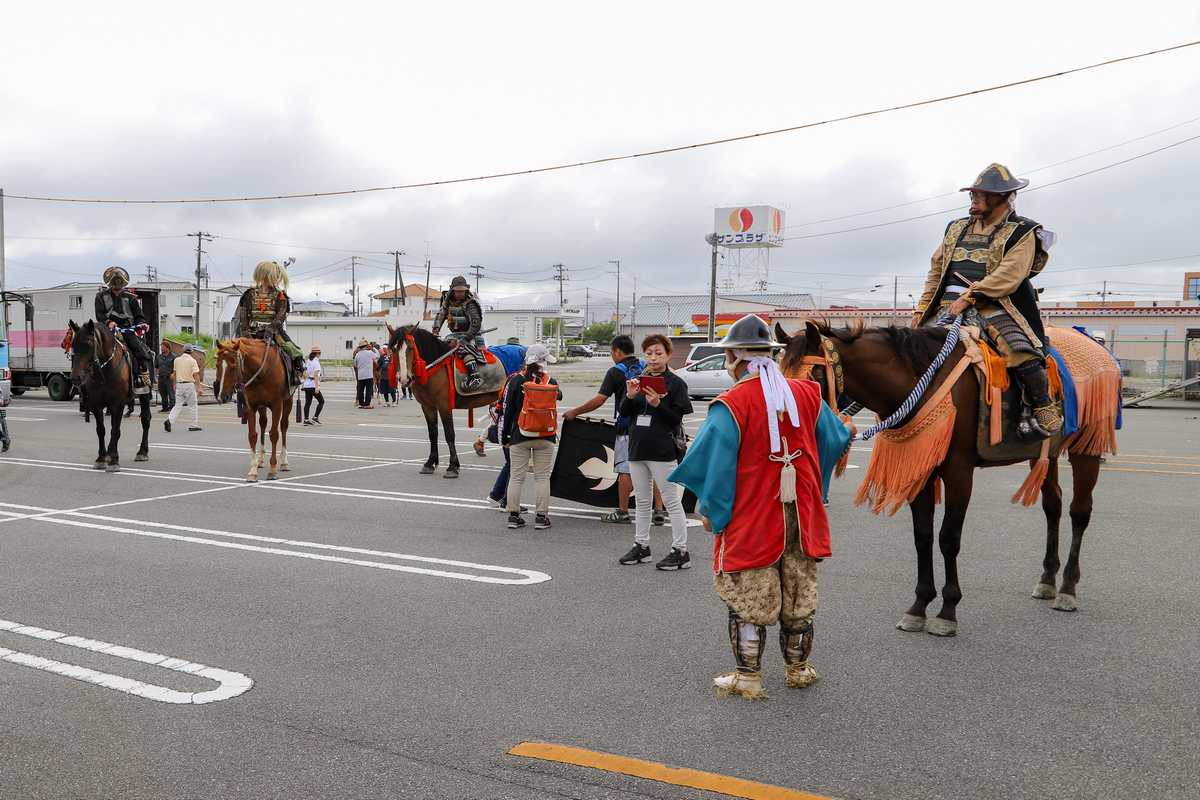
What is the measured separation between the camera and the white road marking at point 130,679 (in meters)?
4.39

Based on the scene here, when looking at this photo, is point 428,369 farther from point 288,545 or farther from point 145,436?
point 288,545

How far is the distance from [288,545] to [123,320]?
24.1 feet

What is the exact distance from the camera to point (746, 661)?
4398 mm

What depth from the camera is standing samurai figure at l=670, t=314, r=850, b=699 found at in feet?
14.2

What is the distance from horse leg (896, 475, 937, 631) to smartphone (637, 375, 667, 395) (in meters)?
2.29

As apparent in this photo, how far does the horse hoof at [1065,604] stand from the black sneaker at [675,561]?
102 inches

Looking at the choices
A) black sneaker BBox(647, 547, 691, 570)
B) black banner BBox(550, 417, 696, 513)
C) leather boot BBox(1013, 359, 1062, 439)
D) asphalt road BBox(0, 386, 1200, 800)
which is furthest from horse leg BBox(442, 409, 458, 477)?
leather boot BBox(1013, 359, 1062, 439)

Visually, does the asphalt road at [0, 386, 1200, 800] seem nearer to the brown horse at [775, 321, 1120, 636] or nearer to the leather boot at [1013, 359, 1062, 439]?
the brown horse at [775, 321, 1120, 636]

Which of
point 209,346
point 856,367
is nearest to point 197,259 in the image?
point 209,346

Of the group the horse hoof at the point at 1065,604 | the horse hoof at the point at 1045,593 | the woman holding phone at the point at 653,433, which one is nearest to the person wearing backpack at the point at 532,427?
the woman holding phone at the point at 653,433

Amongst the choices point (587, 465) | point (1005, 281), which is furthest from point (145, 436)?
point (1005, 281)

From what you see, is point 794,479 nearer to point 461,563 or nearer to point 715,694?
point 715,694

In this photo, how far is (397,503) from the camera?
991 centimetres

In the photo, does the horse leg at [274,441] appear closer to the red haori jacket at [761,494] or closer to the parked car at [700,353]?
the red haori jacket at [761,494]
